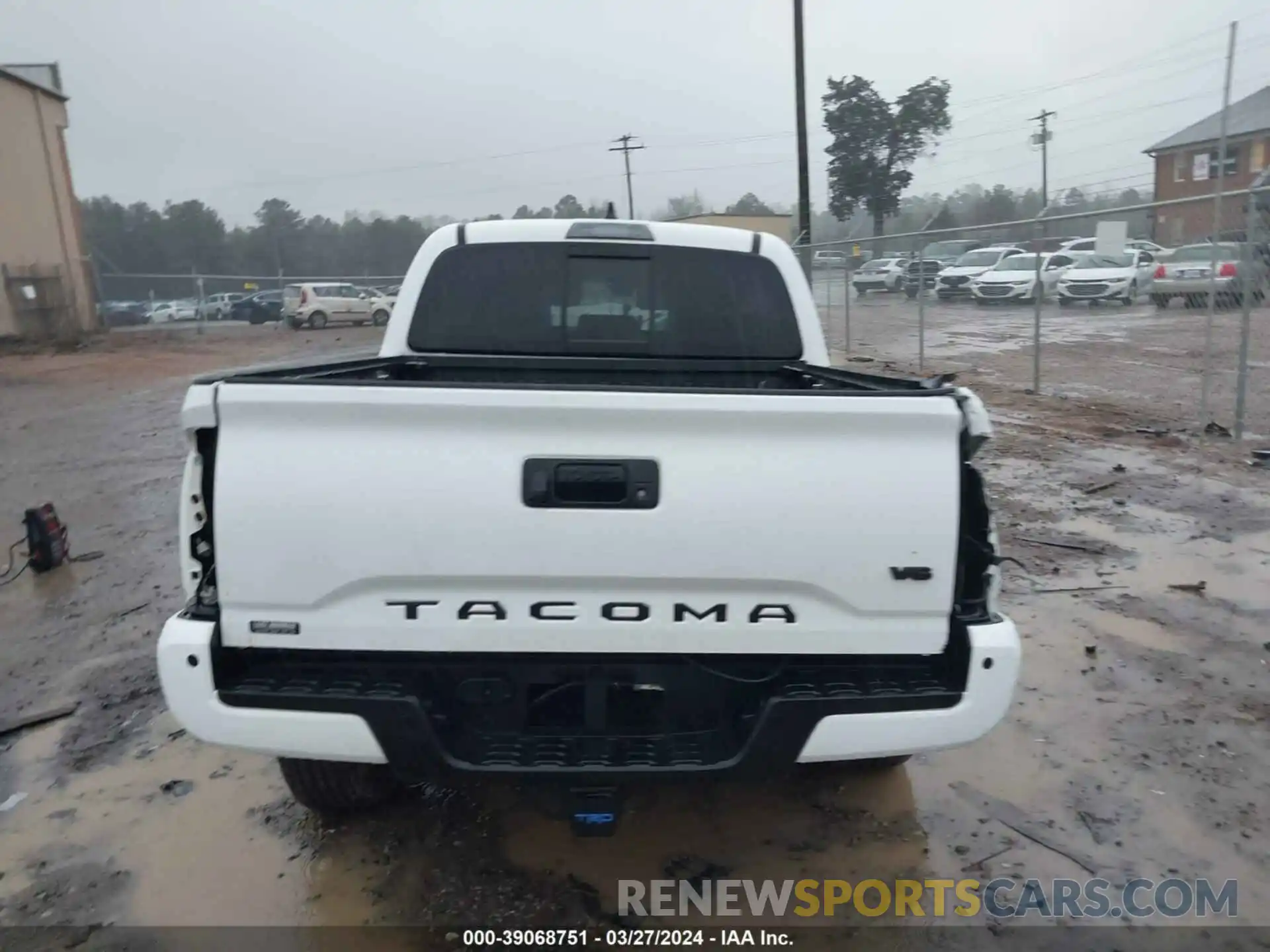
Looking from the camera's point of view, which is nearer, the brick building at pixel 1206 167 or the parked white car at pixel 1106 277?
the brick building at pixel 1206 167

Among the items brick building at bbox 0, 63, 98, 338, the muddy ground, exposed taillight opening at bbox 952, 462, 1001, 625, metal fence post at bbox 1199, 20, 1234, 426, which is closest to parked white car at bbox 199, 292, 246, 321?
brick building at bbox 0, 63, 98, 338

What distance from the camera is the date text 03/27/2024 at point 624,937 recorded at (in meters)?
2.82

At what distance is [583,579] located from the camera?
249 cm

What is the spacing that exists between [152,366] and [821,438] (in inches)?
903

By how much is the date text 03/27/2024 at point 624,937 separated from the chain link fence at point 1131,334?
7914 mm

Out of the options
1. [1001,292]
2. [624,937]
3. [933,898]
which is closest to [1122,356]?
[1001,292]

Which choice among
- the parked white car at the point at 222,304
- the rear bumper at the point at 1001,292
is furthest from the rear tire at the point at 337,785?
the parked white car at the point at 222,304

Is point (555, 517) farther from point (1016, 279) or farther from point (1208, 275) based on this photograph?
point (1016, 279)

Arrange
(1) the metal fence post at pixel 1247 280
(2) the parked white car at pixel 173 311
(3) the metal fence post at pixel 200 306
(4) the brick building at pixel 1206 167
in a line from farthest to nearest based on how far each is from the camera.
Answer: (2) the parked white car at pixel 173 311 < (3) the metal fence post at pixel 200 306 < (4) the brick building at pixel 1206 167 < (1) the metal fence post at pixel 1247 280

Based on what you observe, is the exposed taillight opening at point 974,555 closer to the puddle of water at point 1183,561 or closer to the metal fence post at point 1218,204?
the puddle of water at point 1183,561

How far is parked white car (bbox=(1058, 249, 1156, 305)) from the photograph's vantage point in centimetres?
1578

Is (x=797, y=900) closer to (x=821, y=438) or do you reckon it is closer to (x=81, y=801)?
(x=821, y=438)

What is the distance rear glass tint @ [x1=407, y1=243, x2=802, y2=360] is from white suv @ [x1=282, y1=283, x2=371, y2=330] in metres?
31.2

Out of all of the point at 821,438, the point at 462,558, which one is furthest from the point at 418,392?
the point at 821,438
